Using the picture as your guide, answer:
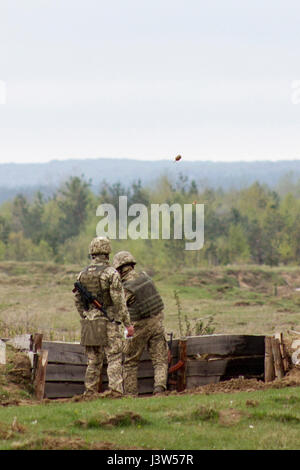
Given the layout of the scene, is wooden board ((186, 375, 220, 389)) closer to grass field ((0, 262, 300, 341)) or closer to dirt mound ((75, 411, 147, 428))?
dirt mound ((75, 411, 147, 428))

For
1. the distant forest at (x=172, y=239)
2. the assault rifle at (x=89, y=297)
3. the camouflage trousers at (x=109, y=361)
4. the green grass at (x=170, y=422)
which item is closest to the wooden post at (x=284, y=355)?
the green grass at (x=170, y=422)

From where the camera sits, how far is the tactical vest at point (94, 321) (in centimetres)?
1429

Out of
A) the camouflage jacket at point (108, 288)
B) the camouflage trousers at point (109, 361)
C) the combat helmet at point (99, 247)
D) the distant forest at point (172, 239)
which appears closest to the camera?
the camouflage jacket at point (108, 288)

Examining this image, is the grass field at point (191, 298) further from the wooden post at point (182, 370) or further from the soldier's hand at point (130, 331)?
the soldier's hand at point (130, 331)

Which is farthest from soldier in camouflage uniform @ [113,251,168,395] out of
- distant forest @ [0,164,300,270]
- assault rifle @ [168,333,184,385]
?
distant forest @ [0,164,300,270]

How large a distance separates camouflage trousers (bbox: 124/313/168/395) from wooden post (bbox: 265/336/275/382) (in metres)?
A: 1.85

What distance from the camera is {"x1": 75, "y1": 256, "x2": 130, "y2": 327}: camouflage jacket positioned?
14195mm

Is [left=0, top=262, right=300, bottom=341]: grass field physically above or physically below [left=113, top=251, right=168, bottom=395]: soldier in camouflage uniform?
below

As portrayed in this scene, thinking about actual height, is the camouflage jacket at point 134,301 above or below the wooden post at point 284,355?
above

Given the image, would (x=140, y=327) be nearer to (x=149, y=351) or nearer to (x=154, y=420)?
(x=149, y=351)

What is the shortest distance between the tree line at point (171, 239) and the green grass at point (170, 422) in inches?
2140

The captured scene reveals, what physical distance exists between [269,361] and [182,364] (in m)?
1.57

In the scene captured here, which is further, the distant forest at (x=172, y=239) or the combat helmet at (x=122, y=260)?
the distant forest at (x=172, y=239)
